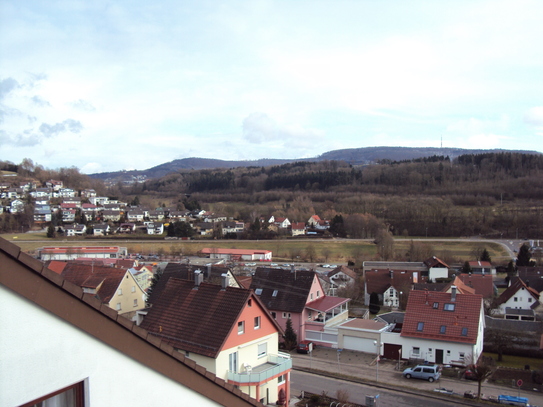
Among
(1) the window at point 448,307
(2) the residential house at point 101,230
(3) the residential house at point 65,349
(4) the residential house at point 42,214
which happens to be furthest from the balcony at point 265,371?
(4) the residential house at point 42,214

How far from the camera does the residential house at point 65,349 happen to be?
1624 mm

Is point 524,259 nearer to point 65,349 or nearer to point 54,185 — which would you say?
point 65,349

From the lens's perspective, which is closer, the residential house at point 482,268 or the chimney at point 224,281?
the chimney at point 224,281

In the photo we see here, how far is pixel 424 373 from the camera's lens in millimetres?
15555

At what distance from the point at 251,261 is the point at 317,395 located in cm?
3525

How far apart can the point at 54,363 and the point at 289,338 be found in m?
18.6

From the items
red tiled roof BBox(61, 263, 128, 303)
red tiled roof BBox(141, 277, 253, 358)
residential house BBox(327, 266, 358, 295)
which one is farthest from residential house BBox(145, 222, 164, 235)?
red tiled roof BBox(141, 277, 253, 358)

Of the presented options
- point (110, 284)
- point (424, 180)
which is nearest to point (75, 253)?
point (110, 284)

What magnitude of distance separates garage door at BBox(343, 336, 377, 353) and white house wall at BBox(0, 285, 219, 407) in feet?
59.2

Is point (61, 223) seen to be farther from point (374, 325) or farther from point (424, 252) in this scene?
point (374, 325)

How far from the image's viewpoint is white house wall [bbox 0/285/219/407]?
162cm

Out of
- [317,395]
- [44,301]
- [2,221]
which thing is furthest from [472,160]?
[44,301]

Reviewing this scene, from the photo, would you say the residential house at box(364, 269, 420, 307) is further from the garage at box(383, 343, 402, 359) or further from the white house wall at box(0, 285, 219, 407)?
the white house wall at box(0, 285, 219, 407)

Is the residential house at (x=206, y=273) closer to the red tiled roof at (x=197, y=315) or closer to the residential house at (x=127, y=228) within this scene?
the red tiled roof at (x=197, y=315)
